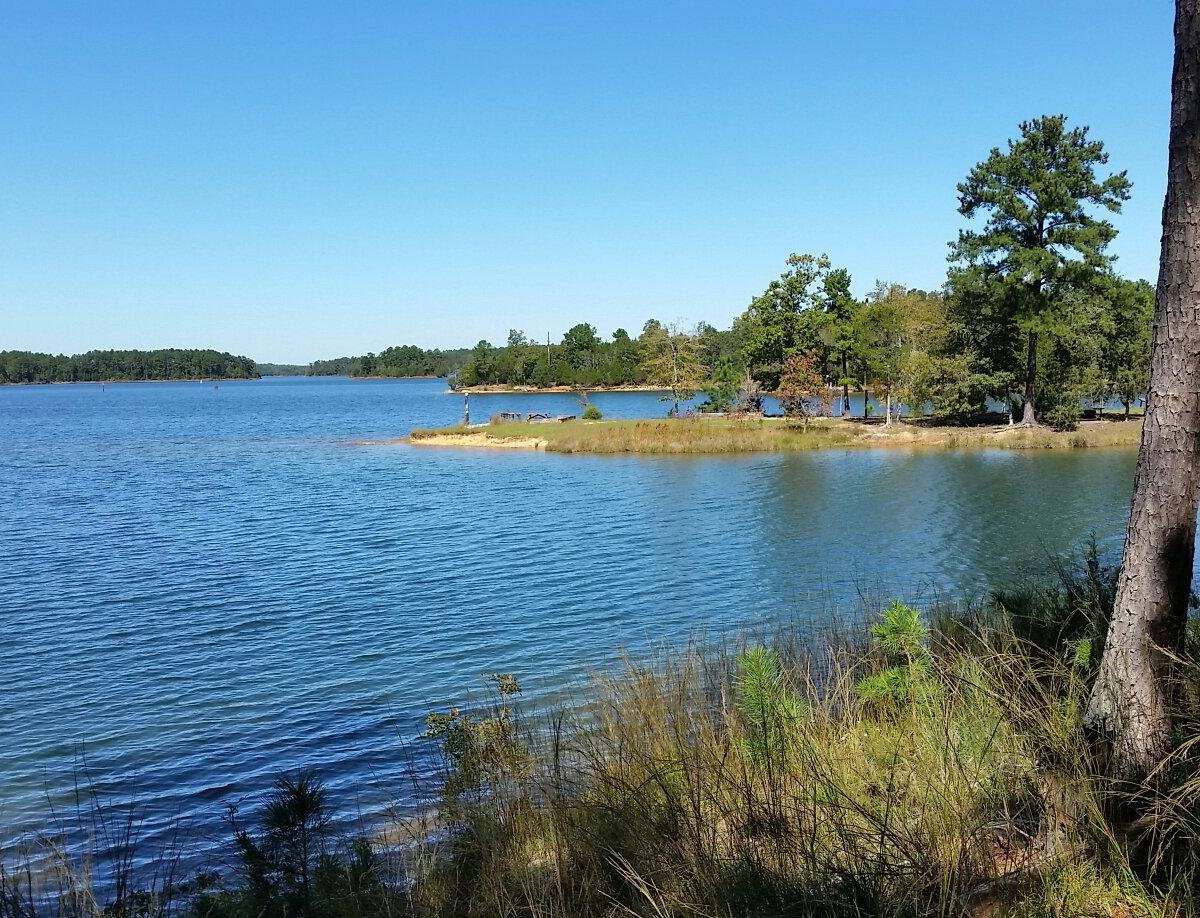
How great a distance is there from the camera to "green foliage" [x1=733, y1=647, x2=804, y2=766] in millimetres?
5477

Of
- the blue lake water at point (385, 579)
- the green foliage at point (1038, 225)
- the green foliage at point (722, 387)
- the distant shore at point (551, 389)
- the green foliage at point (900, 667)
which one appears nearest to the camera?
the green foliage at point (900, 667)

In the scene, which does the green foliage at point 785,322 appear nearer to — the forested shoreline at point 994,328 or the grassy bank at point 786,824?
the forested shoreline at point 994,328

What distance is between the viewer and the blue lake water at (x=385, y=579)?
10789mm

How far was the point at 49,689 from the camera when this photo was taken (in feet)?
42.0

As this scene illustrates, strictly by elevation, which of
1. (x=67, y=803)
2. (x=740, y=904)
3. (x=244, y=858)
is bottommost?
(x=67, y=803)

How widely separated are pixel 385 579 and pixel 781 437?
31923 millimetres

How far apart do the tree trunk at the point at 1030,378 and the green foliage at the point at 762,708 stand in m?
42.6

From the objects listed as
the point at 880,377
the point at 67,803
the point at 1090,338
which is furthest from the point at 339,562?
the point at 880,377

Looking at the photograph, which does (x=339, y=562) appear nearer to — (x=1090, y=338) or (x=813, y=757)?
(x=813, y=757)

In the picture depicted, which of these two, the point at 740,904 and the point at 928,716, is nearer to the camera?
the point at 740,904

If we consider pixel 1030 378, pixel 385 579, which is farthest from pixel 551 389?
pixel 385 579

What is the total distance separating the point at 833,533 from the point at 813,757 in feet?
63.4

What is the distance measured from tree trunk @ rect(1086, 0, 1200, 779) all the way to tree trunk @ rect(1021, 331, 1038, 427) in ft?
140

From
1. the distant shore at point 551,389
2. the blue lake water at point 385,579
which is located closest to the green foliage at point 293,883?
the blue lake water at point 385,579
